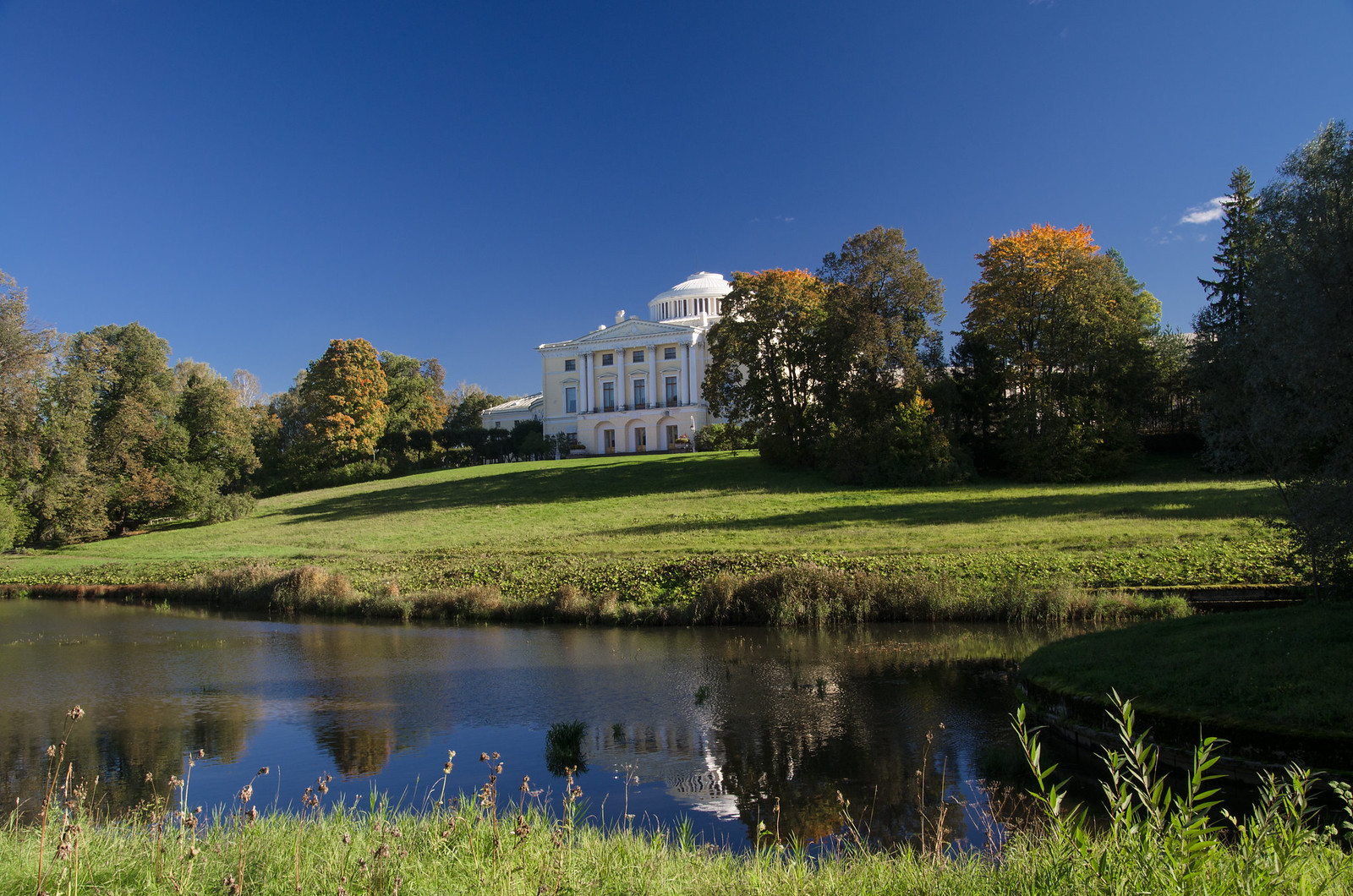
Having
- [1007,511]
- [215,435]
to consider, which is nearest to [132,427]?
[215,435]

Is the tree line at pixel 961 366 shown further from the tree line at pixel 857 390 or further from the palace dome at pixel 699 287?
the palace dome at pixel 699 287

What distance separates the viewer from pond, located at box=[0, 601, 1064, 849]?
8.37 metres

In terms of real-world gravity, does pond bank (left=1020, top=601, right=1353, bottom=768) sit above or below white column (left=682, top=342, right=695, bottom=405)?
below

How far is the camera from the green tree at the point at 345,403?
57906 millimetres

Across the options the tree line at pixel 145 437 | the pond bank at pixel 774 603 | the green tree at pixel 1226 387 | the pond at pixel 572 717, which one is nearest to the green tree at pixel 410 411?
the tree line at pixel 145 437

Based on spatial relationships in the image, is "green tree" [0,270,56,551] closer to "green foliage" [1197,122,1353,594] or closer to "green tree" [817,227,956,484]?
"green tree" [817,227,956,484]

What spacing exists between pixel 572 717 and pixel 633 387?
6209 cm

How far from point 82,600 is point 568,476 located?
25406 mm

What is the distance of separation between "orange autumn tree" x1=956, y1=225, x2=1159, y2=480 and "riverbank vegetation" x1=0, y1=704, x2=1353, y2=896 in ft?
115

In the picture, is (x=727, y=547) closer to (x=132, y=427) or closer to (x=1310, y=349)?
(x=1310, y=349)

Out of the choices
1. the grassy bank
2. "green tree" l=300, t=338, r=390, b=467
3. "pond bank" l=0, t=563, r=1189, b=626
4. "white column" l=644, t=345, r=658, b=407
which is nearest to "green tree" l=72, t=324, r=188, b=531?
"green tree" l=300, t=338, r=390, b=467

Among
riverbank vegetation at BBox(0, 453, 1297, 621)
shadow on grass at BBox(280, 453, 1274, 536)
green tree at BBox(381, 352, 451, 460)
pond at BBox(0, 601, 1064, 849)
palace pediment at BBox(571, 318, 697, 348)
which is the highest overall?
palace pediment at BBox(571, 318, 697, 348)

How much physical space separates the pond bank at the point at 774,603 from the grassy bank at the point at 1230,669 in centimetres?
503

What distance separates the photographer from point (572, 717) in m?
11.4
